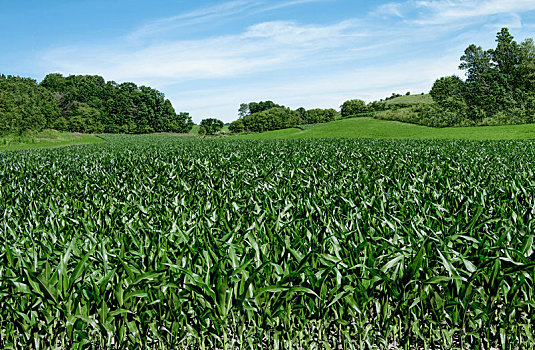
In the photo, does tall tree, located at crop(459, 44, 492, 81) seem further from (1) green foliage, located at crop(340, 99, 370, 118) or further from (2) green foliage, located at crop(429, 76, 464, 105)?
(1) green foliage, located at crop(340, 99, 370, 118)

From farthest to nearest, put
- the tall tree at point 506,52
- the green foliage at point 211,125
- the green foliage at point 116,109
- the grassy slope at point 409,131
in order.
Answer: the green foliage at point 211,125, the green foliage at point 116,109, the tall tree at point 506,52, the grassy slope at point 409,131

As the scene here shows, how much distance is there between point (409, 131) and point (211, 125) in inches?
4055

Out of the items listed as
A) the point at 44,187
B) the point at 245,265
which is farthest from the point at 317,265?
the point at 44,187

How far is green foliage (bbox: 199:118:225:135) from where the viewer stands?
149m

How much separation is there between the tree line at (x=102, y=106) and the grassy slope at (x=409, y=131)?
7790 centimetres

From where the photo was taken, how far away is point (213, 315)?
309 centimetres

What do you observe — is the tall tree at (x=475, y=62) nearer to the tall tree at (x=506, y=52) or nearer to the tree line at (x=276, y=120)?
the tall tree at (x=506, y=52)

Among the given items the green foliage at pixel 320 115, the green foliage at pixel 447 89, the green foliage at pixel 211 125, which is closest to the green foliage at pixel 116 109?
the green foliage at pixel 211 125

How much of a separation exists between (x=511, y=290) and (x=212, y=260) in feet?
8.86

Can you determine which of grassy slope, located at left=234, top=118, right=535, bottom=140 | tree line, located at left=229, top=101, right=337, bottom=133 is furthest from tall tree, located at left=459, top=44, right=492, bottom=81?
tree line, located at left=229, top=101, right=337, bottom=133

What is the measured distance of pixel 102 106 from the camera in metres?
145

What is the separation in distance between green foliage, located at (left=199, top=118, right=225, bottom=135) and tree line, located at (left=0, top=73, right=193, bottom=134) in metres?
6.58

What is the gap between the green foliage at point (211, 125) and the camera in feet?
488

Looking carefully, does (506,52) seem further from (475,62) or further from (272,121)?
(272,121)
